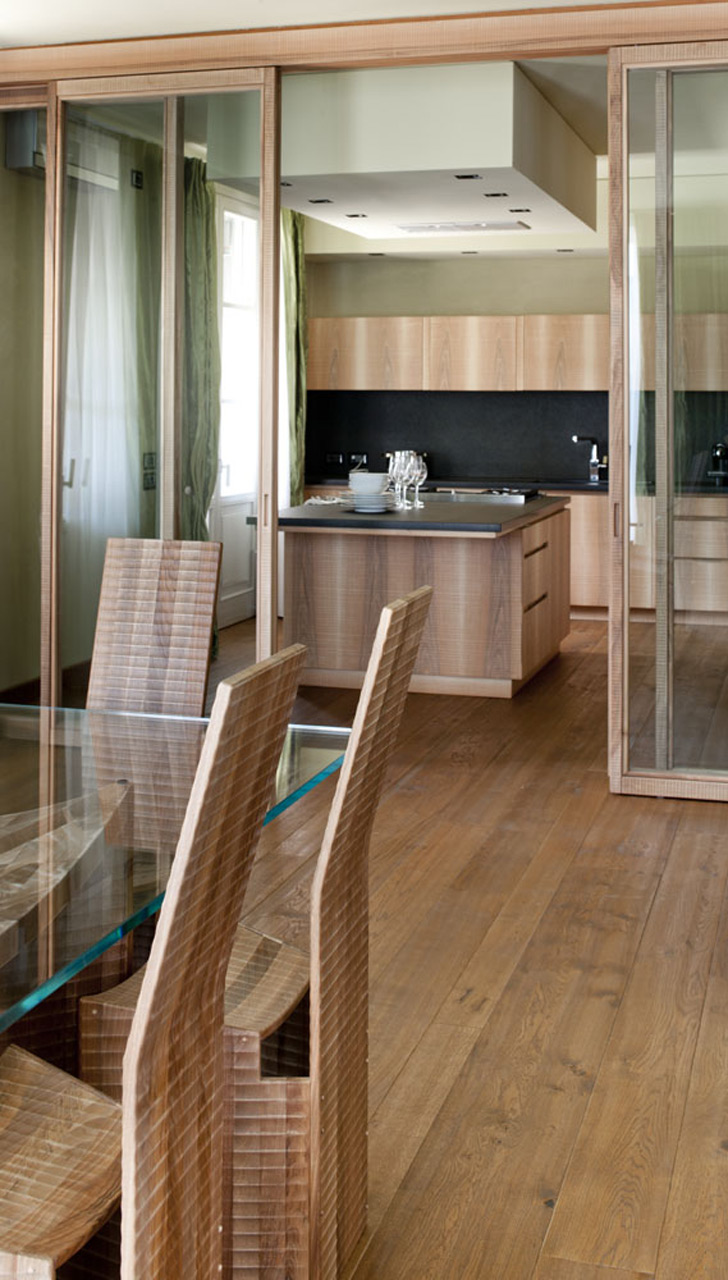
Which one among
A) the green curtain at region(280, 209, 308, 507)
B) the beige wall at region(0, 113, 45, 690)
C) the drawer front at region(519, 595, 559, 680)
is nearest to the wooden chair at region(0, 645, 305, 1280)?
the beige wall at region(0, 113, 45, 690)

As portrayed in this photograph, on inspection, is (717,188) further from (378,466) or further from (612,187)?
(378,466)

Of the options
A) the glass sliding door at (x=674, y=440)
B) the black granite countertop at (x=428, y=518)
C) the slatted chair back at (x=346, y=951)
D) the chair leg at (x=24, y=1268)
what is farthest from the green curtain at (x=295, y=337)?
the chair leg at (x=24, y=1268)

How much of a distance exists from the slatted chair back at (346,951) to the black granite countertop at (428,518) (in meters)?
4.42

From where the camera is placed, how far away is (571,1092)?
2.77 meters

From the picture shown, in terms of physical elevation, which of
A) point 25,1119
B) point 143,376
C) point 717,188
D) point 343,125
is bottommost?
point 25,1119

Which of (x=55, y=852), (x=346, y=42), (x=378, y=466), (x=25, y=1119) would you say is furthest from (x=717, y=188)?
(x=378, y=466)

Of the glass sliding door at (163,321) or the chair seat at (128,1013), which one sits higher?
the glass sliding door at (163,321)

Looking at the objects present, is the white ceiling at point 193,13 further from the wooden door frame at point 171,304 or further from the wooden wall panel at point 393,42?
the wooden door frame at point 171,304

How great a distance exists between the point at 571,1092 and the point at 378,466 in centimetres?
780

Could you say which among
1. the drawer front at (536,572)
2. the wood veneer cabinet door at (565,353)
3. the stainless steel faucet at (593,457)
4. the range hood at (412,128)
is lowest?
the drawer front at (536,572)

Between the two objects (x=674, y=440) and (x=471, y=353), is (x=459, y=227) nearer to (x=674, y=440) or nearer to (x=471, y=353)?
(x=471, y=353)

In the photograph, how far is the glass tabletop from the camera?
167 cm

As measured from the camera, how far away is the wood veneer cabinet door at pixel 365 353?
380 inches

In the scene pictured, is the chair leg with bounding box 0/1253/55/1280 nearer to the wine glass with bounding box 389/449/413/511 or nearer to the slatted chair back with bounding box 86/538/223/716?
the slatted chair back with bounding box 86/538/223/716
